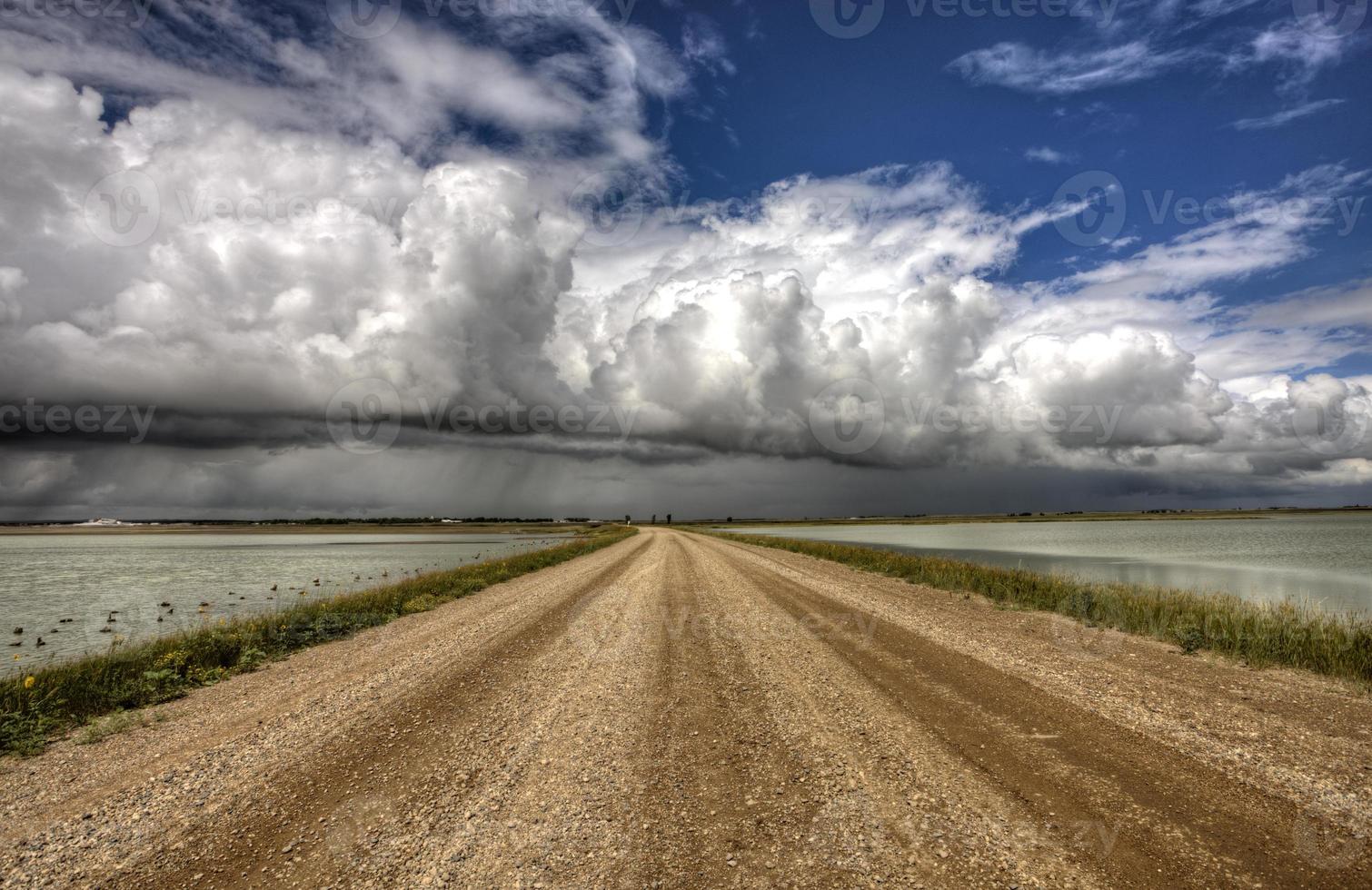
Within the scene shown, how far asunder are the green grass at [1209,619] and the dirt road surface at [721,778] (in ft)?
4.16

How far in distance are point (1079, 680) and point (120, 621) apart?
1055 inches

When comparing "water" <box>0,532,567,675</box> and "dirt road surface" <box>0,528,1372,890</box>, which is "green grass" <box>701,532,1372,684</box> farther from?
"water" <box>0,532,567,675</box>

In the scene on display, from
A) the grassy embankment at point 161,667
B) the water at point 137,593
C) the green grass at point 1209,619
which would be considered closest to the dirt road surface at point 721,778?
the grassy embankment at point 161,667

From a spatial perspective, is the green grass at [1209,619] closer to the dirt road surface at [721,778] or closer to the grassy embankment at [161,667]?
the dirt road surface at [721,778]

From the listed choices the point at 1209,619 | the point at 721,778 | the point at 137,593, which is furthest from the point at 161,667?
the point at 1209,619

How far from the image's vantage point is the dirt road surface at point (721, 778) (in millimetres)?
4820

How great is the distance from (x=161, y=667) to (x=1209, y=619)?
75.4 ft

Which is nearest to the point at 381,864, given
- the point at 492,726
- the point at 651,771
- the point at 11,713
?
the point at 651,771

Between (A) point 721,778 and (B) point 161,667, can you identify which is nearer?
(A) point 721,778

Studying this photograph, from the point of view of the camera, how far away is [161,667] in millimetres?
11172

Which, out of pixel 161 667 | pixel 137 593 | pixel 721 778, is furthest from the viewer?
pixel 137 593

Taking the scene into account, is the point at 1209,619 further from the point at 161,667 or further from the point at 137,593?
the point at 137,593

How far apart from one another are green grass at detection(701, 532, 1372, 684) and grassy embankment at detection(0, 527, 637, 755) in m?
20.1

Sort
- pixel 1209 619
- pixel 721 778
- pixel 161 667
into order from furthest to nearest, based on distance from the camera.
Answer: pixel 1209 619
pixel 161 667
pixel 721 778
